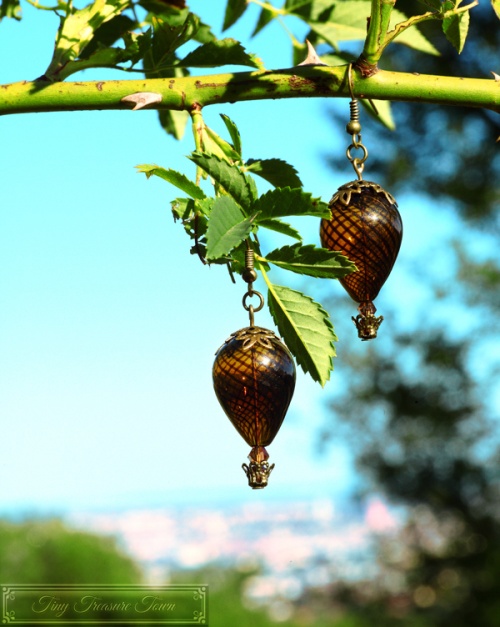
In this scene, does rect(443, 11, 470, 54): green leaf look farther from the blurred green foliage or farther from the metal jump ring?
the blurred green foliage

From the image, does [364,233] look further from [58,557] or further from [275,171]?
[58,557]

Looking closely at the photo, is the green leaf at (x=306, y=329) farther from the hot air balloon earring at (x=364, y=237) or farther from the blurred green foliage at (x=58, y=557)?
the blurred green foliage at (x=58, y=557)

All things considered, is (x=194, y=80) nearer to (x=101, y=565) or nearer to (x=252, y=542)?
(x=101, y=565)

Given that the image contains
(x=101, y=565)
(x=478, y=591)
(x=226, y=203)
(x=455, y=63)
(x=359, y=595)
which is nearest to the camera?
(x=226, y=203)

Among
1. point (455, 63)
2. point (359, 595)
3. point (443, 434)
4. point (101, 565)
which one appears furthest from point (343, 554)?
point (455, 63)

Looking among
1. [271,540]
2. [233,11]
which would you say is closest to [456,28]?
[233,11]

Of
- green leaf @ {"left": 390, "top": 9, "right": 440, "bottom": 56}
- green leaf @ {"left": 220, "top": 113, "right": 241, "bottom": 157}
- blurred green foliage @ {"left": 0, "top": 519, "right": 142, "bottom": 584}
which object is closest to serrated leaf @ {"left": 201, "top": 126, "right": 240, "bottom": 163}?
green leaf @ {"left": 220, "top": 113, "right": 241, "bottom": 157}
